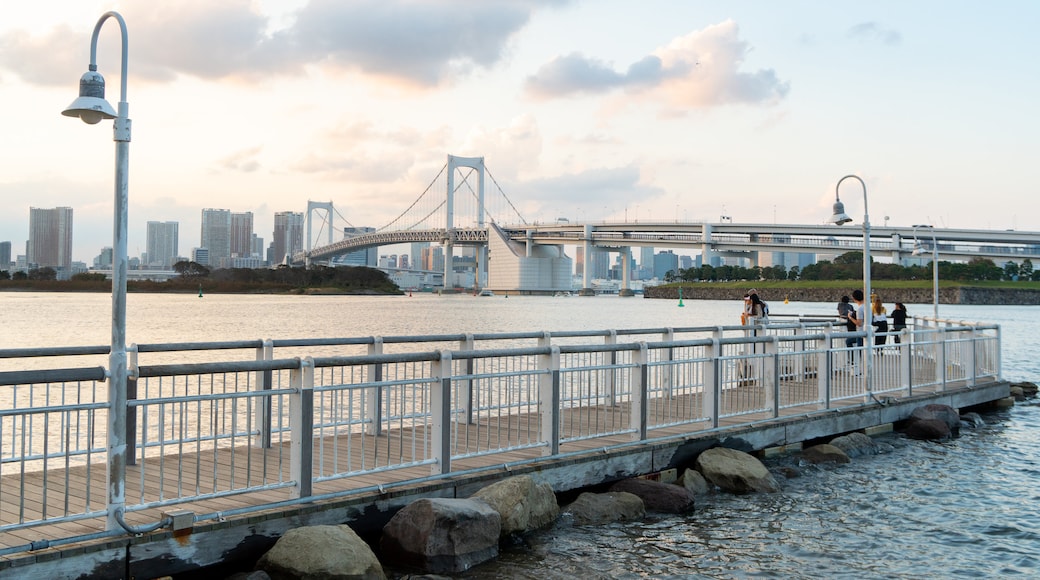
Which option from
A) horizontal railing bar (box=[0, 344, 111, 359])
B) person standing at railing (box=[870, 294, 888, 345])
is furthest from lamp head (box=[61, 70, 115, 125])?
person standing at railing (box=[870, 294, 888, 345])

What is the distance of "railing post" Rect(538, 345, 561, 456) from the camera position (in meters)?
8.28

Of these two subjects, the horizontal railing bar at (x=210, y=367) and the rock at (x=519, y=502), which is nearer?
the horizontal railing bar at (x=210, y=367)

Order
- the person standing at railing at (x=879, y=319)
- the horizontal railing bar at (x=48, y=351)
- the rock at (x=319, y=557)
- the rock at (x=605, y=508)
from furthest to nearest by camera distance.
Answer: the person standing at railing at (x=879, y=319) → the rock at (x=605, y=508) → the horizontal railing bar at (x=48, y=351) → the rock at (x=319, y=557)

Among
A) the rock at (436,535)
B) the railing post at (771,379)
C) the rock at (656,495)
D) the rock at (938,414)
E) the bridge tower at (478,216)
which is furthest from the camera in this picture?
the bridge tower at (478,216)

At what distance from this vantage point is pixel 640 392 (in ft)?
30.6

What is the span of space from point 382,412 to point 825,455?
593 cm

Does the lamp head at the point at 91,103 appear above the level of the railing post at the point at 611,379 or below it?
above

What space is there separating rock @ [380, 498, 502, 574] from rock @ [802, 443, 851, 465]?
20.1 ft

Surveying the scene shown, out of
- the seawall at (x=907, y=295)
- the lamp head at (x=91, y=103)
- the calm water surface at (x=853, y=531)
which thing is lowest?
the calm water surface at (x=853, y=531)

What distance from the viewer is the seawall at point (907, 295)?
10819cm

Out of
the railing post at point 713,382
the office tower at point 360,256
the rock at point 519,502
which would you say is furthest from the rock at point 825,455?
the office tower at point 360,256

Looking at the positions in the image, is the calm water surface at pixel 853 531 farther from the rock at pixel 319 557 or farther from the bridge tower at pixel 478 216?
the bridge tower at pixel 478 216

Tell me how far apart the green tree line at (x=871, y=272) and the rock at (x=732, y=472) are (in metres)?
106

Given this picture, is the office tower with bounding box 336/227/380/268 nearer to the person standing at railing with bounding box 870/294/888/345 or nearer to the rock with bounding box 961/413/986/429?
the person standing at railing with bounding box 870/294/888/345
